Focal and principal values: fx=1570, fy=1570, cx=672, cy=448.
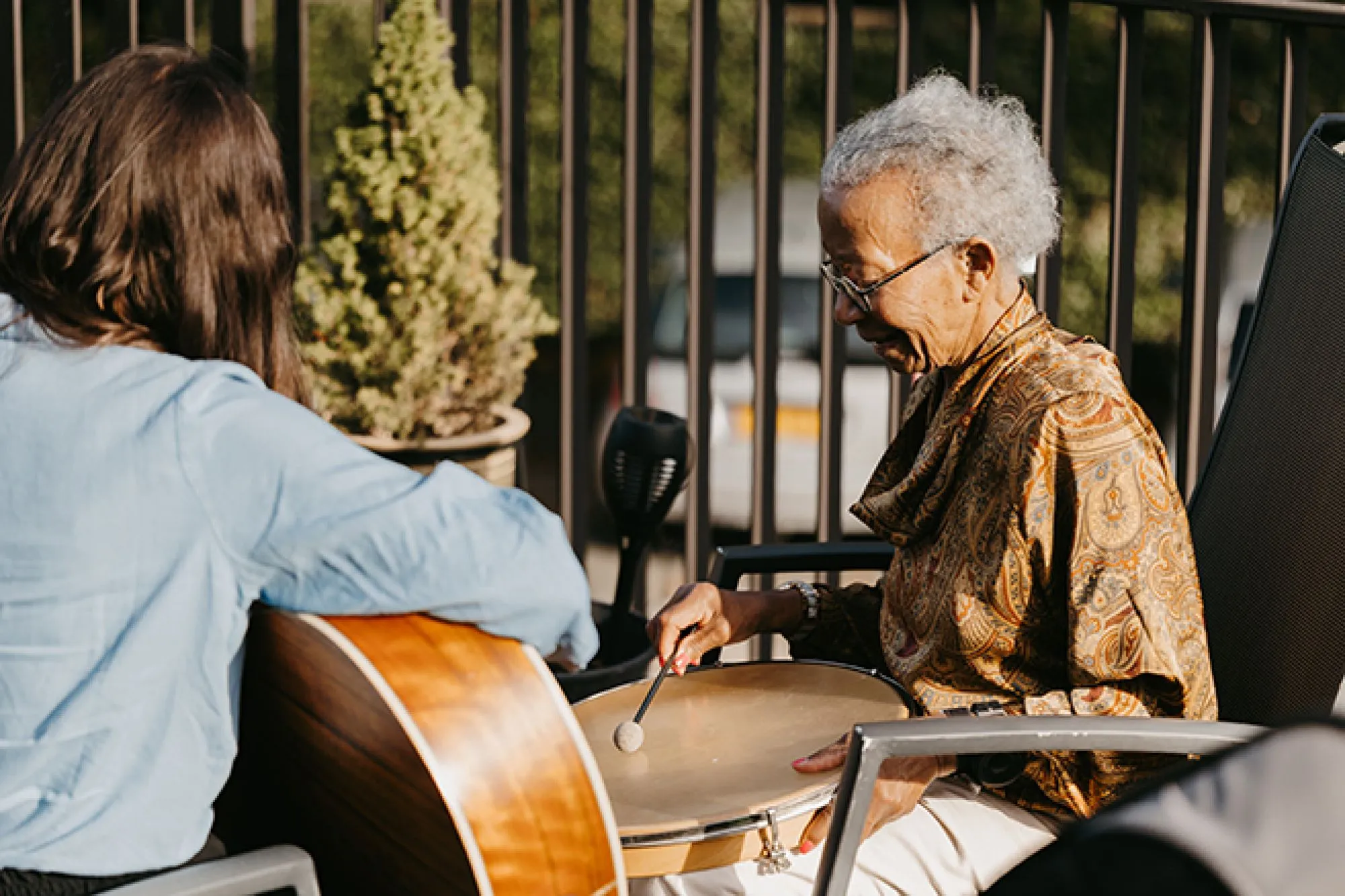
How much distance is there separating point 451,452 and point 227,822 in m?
1.89

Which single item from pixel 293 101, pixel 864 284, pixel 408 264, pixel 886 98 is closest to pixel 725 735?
pixel 864 284

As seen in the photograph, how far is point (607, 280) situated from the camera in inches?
331

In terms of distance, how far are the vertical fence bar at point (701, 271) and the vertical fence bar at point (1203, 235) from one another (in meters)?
1.16

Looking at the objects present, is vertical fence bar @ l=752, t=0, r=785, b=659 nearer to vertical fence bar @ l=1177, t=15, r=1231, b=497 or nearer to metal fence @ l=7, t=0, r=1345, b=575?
metal fence @ l=7, t=0, r=1345, b=575

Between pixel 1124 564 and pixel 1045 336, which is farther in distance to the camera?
pixel 1045 336

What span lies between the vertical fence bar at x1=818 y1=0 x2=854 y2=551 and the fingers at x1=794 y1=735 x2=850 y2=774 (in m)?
1.92

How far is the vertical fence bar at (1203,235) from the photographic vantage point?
→ 3.81 meters

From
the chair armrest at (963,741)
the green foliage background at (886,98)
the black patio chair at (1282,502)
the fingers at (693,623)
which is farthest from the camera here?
the green foliage background at (886,98)

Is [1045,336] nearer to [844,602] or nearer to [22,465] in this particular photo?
[844,602]

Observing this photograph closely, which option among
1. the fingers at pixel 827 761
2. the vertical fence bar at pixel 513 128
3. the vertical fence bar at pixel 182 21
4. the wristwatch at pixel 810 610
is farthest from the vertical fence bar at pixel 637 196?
the fingers at pixel 827 761

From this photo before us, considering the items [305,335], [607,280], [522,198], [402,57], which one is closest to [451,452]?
[305,335]

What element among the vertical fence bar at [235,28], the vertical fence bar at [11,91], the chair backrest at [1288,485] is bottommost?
the chair backrest at [1288,485]

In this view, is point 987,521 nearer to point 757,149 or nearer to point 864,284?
point 864,284

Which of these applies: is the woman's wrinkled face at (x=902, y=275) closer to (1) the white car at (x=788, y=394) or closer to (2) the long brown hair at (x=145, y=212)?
(2) the long brown hair at (x=145, y=212)
